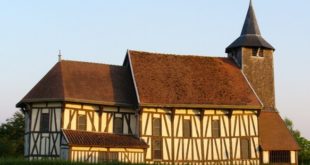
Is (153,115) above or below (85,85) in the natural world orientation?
below

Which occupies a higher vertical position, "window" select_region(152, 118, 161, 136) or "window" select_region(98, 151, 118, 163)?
"window" select_region(152, 118, 161, 136)

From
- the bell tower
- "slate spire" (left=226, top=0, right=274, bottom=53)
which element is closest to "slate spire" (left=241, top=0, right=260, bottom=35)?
"slate spire" (left=226, top=0, right=274, bottom=53)

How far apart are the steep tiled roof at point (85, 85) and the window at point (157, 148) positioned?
301 centimetres

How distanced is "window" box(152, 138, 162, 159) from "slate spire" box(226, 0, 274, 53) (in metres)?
11.1

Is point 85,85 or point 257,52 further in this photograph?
point 257,52

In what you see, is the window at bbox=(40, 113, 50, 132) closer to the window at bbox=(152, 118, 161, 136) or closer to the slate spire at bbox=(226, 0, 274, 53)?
the window at bbox=(152, 118, 161, 136)

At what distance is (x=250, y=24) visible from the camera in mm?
40875

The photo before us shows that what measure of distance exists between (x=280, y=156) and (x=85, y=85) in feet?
48.0

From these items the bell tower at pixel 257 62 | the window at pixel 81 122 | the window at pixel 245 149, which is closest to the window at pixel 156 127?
the window at pixel 81 122

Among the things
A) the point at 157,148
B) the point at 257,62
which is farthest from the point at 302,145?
the point at 157,148

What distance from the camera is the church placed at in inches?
1208

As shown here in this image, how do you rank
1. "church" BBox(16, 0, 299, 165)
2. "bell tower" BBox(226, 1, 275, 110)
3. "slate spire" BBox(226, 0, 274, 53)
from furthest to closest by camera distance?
"slate spire" BBox(226, 0, 274, 53) < "bell tower" BBox(226, 1, 275, 110) < "church" BBox(16, 0, 299, 165)

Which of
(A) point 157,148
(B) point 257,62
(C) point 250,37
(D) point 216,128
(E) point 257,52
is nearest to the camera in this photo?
(A) point 157,148

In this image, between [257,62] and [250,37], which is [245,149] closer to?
[257,62]
